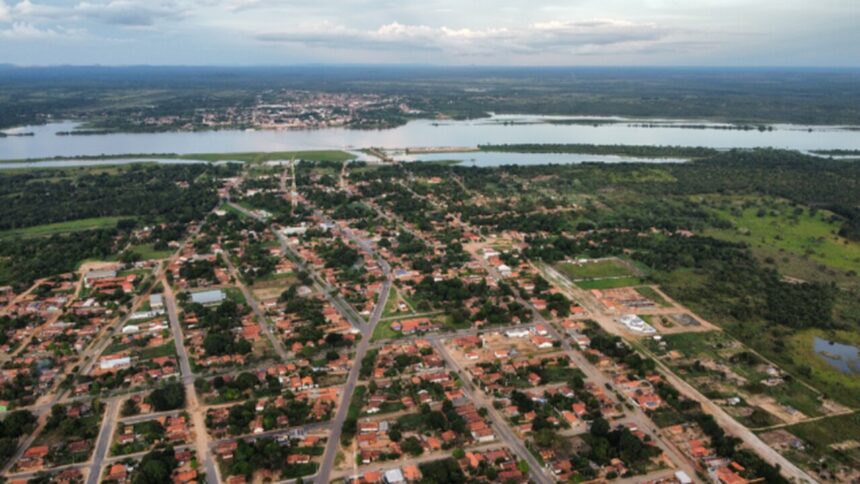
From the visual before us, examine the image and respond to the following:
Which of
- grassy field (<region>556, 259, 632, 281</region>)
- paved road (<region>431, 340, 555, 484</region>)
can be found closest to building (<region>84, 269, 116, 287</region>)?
paved road (<region>431, 340, 555, 484</region>)

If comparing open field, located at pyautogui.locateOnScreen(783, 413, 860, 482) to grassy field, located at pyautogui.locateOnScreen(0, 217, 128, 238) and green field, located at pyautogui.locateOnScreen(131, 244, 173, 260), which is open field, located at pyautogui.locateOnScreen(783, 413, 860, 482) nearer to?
green field, located at pyautogui.locateOnScreen(131, 244, 173, 260)

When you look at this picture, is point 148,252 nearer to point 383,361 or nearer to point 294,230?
point 294,230

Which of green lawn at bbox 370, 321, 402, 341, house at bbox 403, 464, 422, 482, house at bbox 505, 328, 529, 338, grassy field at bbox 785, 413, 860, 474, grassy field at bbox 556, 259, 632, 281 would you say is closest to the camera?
house at bbox 403, 464, 422, 482

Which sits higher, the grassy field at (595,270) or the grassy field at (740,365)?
the grassy field at (595,270)

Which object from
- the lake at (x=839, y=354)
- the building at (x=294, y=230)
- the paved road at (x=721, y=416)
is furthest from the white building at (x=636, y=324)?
the building at (x=294, y=230)

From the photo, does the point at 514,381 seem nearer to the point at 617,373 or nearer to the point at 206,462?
the point at 617,373

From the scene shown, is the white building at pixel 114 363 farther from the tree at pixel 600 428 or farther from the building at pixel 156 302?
the tree at pixel 600 428
